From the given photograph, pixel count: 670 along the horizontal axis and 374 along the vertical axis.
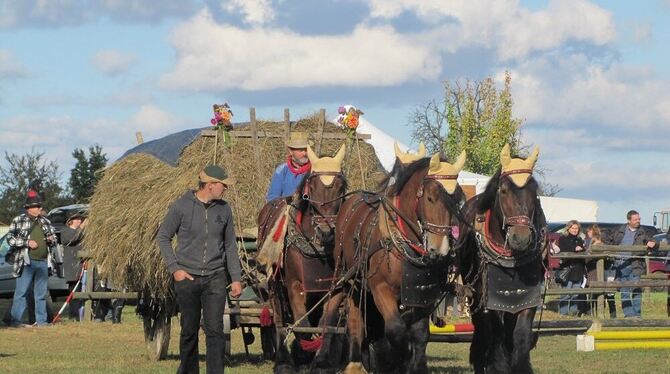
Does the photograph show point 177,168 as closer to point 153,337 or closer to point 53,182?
point 153,337

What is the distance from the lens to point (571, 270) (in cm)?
2244

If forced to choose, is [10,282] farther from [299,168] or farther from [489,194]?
[489,194]

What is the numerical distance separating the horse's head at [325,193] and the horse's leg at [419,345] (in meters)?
1.49

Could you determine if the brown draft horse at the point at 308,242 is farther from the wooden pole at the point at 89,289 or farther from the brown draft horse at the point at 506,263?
the wooden pole at the point at 89,289

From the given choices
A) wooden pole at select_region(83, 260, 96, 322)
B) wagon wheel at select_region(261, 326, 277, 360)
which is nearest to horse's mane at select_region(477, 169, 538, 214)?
wagon wheel at select_region(261, 326, 277, 360)

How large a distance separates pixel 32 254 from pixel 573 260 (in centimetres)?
897

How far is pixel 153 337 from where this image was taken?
50.2 feet

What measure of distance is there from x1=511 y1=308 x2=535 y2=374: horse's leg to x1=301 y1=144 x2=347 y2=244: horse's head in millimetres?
1937

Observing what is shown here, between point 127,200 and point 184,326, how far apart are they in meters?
3.76

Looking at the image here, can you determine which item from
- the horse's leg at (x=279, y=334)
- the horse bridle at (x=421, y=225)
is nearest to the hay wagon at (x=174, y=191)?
the horse's leg at (x=279, y=334)

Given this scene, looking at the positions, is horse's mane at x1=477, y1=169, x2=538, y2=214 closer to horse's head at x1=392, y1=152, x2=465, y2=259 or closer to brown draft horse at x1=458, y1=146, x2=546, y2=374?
brown draft horse at x1=458, y1=146, x2=546, y2=374

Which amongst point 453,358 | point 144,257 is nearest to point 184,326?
point 144,257

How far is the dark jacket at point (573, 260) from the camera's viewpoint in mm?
22297

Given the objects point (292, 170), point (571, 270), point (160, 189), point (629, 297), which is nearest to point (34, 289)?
point (160, 189)
